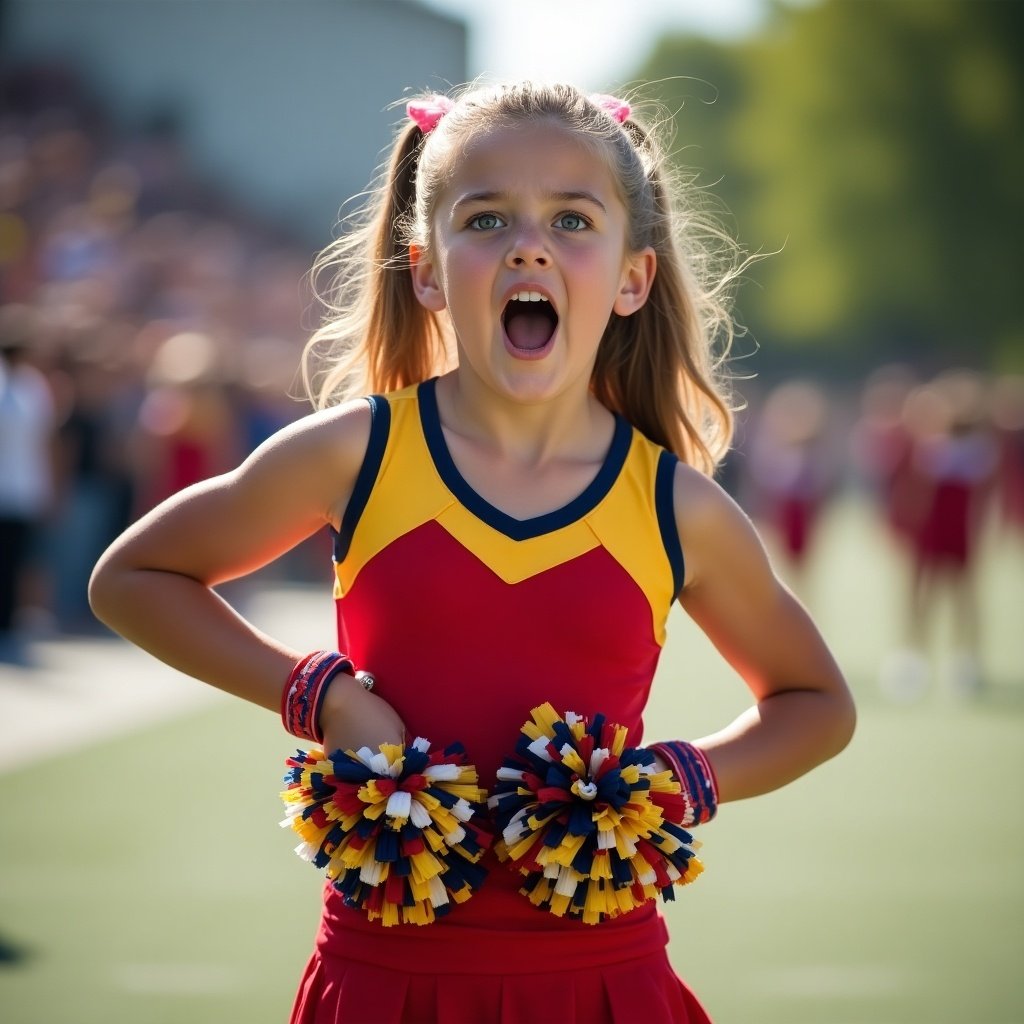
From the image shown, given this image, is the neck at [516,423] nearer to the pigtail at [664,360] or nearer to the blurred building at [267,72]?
the pigtail at [664,360]

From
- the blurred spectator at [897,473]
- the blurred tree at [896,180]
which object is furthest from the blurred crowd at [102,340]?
the blurred tree at [896,180]

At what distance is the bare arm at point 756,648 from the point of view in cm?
249

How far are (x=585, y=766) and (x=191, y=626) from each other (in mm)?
673

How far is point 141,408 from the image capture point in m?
12.7

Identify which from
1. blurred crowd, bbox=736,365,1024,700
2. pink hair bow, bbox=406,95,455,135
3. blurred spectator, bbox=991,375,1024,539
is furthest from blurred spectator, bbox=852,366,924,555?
pink hair bow, bbox=406,95,455,135

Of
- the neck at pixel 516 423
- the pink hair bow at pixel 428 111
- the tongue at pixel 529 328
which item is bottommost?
the neck at pixel 516 423

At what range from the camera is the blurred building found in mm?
27078

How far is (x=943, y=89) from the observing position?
4522 cm

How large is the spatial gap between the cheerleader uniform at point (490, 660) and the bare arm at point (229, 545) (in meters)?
0.06

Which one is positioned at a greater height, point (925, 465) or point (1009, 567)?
point (1009, 567)

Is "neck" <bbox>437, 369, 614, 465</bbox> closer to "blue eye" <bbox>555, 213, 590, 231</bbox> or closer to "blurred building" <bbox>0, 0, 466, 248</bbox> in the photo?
"blue eye" <bbox>555, 213, 590, 231</bbox>

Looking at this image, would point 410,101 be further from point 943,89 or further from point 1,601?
point 943,89

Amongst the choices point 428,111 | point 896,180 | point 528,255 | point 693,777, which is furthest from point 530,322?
point 896,180

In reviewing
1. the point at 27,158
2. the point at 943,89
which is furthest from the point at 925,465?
the point at 943,89
